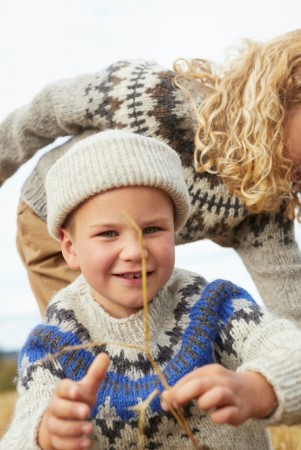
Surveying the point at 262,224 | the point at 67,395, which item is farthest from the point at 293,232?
the point at 67,395

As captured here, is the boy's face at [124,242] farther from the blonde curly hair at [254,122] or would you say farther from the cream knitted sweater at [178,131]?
the cream knitted sweater at [178,131]

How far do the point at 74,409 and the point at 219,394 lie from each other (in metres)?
0.30

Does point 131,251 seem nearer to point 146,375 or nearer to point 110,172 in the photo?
point 110,172

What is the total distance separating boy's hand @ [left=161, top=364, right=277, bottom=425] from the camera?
1518 mm

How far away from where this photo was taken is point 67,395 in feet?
5.06

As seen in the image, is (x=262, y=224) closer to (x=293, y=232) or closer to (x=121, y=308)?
(x=293, y=232)

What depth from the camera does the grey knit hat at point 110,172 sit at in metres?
2.01

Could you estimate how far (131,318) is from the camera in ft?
6.86

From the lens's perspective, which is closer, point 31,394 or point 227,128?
point 31,394

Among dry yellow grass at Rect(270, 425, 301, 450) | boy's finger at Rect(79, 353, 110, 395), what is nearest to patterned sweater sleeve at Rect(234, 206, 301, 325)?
dry yellow grass at Rect(270, 425, 301, 450)

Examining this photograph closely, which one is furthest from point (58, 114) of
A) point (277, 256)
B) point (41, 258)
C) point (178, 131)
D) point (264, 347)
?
point (264, 347)

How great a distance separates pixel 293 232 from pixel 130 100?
0.87 meters

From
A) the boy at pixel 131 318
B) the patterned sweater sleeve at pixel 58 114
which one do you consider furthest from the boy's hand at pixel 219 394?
the patterned sweater sleeve at pixel 58 114

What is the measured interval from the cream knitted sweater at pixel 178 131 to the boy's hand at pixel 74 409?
1.49 m
